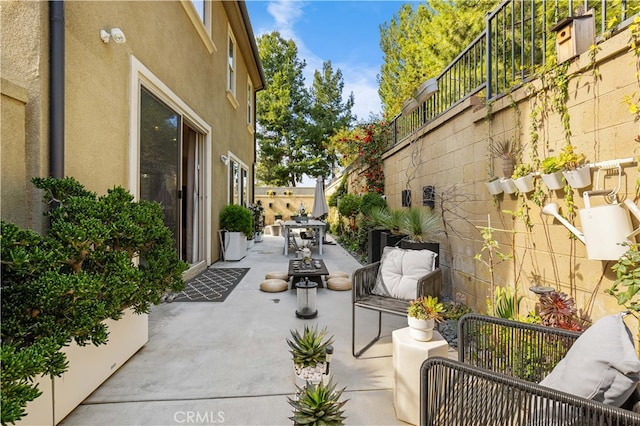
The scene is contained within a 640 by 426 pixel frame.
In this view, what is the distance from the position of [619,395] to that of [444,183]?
368 cm

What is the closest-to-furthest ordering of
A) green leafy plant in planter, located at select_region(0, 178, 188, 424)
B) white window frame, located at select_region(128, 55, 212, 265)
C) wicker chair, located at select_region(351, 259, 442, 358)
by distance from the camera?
green leafy plant in planter, located at select_region(0, 178, 188, 424)
wicker chair, located at select_region(351, 259, 442, 358)
white window frame, located at select_region(128, 55, 212, 265)

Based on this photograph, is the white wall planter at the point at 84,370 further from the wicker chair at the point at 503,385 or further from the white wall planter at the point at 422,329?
the white wall planter at the point at 422,329

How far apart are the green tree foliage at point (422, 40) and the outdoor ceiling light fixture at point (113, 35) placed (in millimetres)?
5185

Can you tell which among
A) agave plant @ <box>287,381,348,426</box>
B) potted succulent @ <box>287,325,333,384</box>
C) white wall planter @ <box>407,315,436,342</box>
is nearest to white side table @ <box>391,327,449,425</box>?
white wall planter @ <box>407,315,436,342</box>

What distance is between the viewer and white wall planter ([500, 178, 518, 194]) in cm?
296

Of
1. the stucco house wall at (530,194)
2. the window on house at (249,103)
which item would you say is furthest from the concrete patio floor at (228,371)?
the window on house at (249,103)

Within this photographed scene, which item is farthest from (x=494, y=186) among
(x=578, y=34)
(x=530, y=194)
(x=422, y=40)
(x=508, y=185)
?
(x=422, y=40)

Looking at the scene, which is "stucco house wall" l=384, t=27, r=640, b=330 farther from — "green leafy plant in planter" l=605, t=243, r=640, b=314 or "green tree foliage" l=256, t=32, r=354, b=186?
"green tree foliage" l=256, t=32, r=354, b=186

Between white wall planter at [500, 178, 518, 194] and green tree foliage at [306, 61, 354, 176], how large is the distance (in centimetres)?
1845

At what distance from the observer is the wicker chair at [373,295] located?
2604 millimetres

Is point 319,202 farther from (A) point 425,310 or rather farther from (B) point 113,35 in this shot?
(A) point 425,310

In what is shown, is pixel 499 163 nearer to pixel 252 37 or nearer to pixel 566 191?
pixel 566 191

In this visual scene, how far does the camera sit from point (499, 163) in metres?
3.25

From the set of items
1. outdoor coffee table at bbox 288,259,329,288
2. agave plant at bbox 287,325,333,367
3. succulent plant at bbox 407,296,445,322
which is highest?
succulent plant at bbox 407,296,445,322
